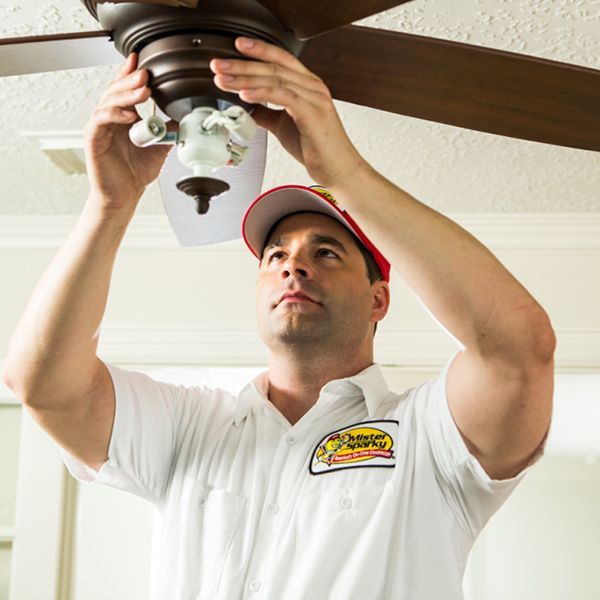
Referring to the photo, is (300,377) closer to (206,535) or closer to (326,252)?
(326,252)

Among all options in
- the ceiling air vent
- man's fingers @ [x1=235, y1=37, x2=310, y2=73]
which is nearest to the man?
man's fingers @ [x1=235, y1=37, x2=310, y2=73]

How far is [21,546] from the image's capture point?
2885 mm

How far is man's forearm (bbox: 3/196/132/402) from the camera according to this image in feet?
3.86

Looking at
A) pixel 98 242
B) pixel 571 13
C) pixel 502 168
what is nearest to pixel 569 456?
pixel 502 168

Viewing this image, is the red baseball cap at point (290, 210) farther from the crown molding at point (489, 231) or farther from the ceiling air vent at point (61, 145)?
the crown molding at point (489, 231)

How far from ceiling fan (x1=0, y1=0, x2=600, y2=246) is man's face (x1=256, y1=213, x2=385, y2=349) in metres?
0.26

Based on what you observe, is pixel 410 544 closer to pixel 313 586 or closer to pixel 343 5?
pixel 313 586

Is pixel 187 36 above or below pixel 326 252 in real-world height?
below

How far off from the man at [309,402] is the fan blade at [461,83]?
0.32ft

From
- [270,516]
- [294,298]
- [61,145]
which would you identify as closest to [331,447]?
[270,516]

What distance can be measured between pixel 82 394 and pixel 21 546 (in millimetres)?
1780

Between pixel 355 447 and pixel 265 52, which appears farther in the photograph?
pixel 355 447

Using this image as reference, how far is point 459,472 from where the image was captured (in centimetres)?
129

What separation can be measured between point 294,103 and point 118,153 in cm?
27
